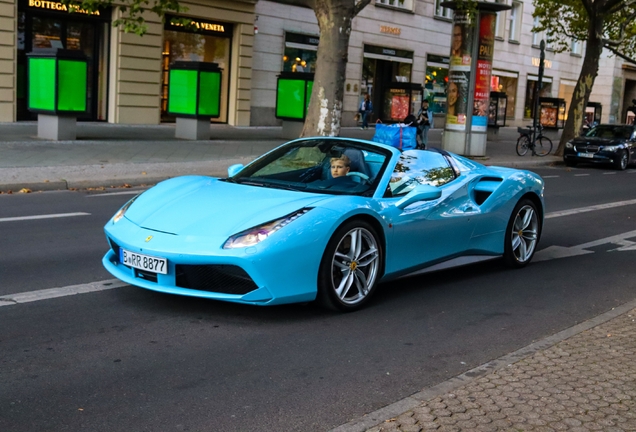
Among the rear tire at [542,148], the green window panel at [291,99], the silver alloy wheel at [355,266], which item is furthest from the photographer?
the rear tire at [542,148]

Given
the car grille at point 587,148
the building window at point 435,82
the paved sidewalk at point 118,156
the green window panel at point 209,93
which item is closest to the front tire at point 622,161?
the car grille at point 587,148

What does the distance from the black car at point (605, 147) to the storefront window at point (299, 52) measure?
10649mm

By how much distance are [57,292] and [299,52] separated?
26.7 m

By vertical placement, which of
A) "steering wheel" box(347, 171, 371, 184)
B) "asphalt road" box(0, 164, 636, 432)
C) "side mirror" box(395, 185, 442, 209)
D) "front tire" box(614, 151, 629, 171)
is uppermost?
"steering wheel" box(347, 171, 371, 184)

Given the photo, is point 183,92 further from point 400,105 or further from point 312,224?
point 312,224

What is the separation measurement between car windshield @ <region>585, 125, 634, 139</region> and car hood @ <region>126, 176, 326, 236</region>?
69.2 feet

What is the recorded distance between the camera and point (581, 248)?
959cm

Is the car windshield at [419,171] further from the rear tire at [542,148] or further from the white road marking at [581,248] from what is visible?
the rear tire at [542,148]

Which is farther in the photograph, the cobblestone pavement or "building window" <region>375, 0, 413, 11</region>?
"building window" <region>375, 0, 413, 11</region>

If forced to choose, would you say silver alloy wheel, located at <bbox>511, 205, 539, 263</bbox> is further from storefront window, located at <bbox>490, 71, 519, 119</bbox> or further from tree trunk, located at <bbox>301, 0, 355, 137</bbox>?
storefront window, located at <bbox>490, 71, 519, 119</bbox>

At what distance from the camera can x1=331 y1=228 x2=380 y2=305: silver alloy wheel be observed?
5.84m

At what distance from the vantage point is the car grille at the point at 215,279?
5348mm

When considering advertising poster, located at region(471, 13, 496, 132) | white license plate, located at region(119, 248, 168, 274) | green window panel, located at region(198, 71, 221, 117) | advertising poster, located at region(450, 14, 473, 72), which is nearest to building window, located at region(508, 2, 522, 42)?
Answer: advertising poster, located at region(471, 13, 496, 132)

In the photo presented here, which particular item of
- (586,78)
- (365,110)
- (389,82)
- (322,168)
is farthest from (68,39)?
(322,168)
